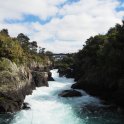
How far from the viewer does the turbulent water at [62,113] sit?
106 ft

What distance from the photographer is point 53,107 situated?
130 ft

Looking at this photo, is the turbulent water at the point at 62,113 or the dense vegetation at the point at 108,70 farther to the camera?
the dense vegetation at the point at 108,70

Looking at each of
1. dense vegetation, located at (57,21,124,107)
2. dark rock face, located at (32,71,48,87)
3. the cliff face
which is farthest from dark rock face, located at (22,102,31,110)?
dark rock face, located at (32,71,48,87)

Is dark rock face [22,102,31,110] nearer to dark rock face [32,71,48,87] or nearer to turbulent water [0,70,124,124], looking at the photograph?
turbulent water [0,70,124,124]

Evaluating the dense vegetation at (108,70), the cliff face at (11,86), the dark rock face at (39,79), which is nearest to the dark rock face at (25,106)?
the cliff face at (11,86)

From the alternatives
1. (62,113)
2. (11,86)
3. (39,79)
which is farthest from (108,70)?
(39,79)

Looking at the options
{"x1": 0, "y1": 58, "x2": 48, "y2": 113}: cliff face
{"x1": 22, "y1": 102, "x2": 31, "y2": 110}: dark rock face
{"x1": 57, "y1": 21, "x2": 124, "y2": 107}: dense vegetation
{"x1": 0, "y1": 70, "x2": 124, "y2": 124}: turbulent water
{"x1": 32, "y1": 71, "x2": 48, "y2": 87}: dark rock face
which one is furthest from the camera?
{"x1": 32, "y1": 71, "x2": 48, "y2": 87}: dark rock face

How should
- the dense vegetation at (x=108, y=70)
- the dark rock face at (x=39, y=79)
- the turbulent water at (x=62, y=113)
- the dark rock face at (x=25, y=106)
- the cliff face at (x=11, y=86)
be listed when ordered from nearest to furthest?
the turbulent water at (x=62, y=113) < the cliff face at (x=11, y=86) < the dark rock face at (x=25, y=106) < the dense vegetation at (x=108, y=70) < the dark rock face at (x=39, y=79)

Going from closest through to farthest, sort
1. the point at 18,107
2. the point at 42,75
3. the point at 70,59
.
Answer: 1. the point at 18,107
2. the point at 42,75
3. the point at 70,59

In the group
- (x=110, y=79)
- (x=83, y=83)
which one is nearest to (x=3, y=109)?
(x=110, y=79)

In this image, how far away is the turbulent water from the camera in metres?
32.4

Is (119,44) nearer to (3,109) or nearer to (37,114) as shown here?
(37,114)

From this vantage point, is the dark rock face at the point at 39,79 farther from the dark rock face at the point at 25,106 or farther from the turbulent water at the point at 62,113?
the dark rock face at the point at 25,106

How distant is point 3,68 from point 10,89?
396 centimetres
